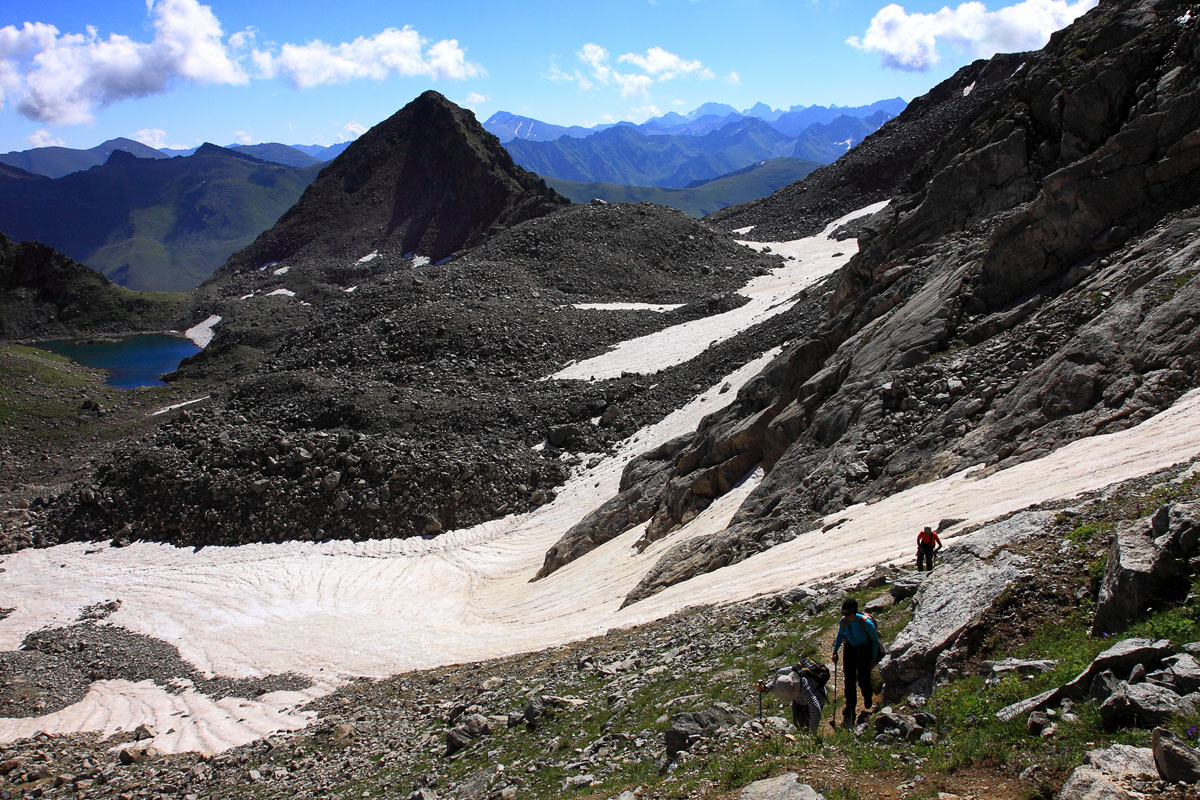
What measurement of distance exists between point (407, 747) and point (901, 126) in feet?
377

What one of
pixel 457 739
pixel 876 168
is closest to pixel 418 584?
pixel 457 739

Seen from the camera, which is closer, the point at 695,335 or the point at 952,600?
the point at 952,600

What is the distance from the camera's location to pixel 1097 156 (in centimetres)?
1920

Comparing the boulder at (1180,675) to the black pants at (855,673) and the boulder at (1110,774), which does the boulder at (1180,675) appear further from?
the black pants at (855,673)

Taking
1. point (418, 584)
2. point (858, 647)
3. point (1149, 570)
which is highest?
point (1149, 570)

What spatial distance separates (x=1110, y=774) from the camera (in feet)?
18.8

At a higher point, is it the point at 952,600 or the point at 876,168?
the point at 876,168

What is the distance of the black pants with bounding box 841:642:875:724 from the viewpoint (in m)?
8.87

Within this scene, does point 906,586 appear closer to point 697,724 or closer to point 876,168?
point 697,724

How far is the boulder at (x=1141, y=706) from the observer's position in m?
6.06

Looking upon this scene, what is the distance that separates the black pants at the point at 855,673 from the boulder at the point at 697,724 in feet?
4.87

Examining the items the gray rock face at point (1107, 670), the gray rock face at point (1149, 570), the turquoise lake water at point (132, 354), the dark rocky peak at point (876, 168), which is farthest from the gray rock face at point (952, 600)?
the turquoise lake water at point (132, 354)

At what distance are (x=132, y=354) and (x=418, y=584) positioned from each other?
294 feet

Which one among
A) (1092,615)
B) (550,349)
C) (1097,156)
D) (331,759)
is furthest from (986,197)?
(550,349)
